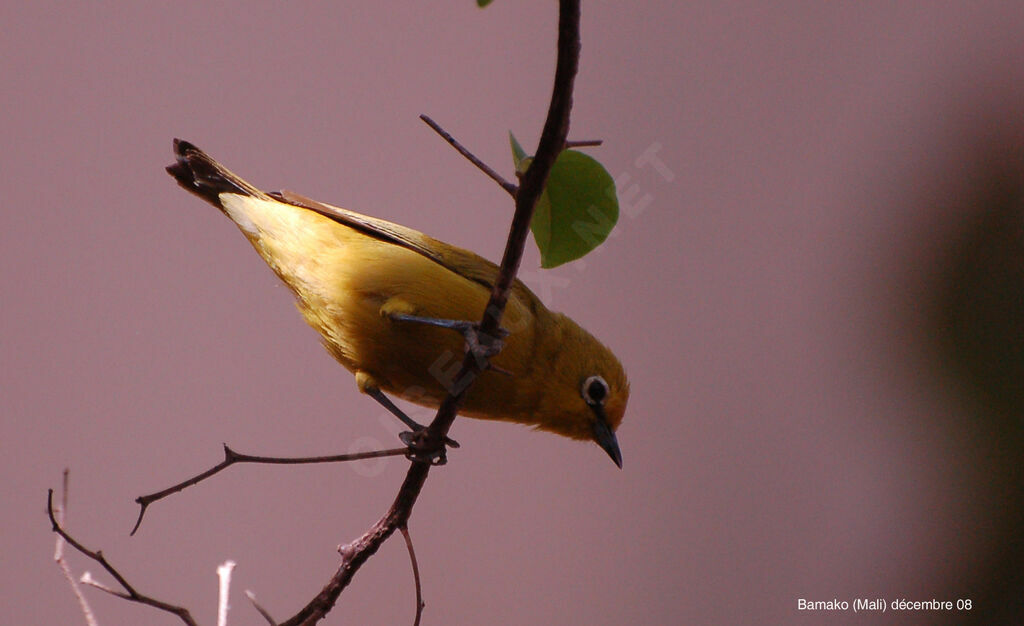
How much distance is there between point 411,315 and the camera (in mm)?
1614

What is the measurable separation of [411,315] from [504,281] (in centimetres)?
50

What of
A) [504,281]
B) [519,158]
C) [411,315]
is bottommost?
[411,315]

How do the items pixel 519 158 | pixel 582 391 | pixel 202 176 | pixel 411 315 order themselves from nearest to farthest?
pixel 519 158 → pixel 411 315 → pixel 582 391 → pixel 202 176

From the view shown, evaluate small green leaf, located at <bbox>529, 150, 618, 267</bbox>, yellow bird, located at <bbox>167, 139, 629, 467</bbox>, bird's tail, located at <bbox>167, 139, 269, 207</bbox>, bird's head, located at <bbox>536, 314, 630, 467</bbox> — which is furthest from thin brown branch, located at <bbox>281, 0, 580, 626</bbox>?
bird's tail, located at <bbox>167, 139, 269, 207</bbox>

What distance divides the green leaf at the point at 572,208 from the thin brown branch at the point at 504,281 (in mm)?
73

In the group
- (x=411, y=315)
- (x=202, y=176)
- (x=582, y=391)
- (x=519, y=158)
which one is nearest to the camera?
(x=519, y=158)

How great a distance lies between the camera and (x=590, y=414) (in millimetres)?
1785

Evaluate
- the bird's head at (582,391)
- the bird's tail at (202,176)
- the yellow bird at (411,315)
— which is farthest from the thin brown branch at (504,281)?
the bird's tail at (202,176)

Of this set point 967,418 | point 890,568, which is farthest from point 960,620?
point 967,418

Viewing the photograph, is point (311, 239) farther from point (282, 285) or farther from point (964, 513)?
point (964, 513)

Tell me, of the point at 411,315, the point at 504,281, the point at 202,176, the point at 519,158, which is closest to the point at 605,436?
the point at 411,315

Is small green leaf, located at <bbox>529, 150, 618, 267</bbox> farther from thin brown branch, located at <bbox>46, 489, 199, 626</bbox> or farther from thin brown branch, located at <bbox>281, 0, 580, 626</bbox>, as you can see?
thin brown branch, located at <bbox>46, 489, 199, 626</bbox>

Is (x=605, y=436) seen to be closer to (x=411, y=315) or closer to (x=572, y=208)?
(x=411, y=315)

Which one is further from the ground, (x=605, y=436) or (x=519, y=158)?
(x=519, y=158)
